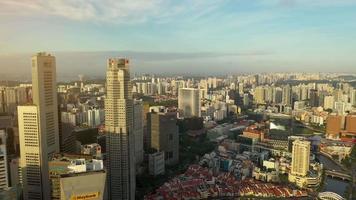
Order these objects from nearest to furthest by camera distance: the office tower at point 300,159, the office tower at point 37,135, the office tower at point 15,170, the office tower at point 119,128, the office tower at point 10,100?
the office tower at point 37,135 → the office tower at point 15,170 → the office tower at point 119,128 → the office tower at point 10,100 → the office tower at point 300,159

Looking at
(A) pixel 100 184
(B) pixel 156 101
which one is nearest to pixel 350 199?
(A) pixel 100 184

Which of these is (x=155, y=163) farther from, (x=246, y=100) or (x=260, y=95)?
(x=260, y=95)

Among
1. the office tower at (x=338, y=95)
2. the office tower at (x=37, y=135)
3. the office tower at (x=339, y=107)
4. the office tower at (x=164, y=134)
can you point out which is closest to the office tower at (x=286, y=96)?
the office tower at (x=338, y=95)

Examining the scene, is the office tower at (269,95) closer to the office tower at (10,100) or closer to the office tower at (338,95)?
the office tower at (338,95)

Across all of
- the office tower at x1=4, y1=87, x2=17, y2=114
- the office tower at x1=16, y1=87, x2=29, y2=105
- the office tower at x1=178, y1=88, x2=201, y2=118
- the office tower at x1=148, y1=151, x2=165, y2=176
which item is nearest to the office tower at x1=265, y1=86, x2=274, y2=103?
the office tower at x1=178, y1=88, x2=201, y2=118

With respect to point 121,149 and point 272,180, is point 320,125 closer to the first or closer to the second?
point 272,180

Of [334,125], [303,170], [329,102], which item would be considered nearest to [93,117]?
[303,170]

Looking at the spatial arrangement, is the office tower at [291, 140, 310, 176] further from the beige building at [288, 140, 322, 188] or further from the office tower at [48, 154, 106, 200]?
the office tower at [48, 154, 106, 200]
